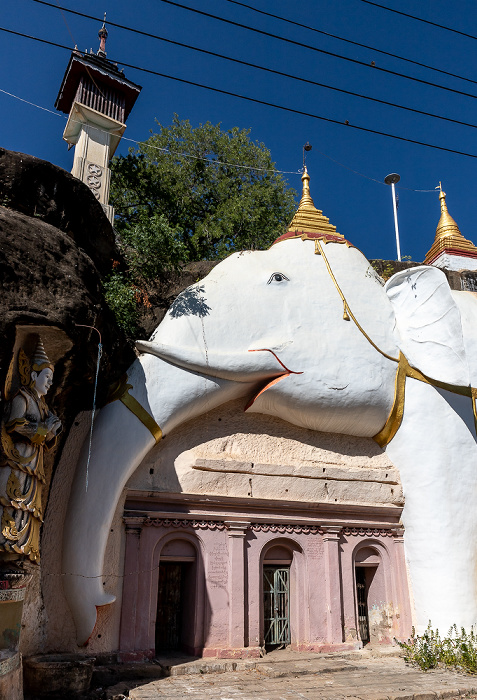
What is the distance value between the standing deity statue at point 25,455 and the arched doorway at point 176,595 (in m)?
2.72

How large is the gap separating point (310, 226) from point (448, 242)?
10973mm

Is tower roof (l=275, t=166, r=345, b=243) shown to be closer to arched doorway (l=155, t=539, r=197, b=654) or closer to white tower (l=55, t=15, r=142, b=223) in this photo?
white tower (l=55, t=15, r=142, b=223)

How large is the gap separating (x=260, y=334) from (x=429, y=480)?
3937 mm

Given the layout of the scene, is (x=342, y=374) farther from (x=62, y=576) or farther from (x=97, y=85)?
(x=97, y=85)

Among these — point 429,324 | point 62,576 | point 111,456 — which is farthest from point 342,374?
point 62,576

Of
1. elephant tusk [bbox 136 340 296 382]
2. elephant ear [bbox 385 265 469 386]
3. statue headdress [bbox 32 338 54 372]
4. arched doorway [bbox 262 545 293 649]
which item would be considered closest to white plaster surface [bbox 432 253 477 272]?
elephant ear [bbox 385 265 469 386]

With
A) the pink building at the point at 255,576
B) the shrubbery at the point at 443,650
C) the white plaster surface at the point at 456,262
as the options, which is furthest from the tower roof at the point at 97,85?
the shrubbery at the point at 443,650

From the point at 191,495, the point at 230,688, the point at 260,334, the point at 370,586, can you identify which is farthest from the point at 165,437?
the point at 370,586

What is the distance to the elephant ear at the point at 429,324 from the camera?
424 inches

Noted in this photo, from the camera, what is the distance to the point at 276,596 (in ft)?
31.5

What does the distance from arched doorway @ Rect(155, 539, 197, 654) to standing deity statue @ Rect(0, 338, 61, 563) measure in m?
2.72

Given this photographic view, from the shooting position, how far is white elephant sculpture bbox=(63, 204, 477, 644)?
9.34 metres

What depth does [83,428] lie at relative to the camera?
892cm

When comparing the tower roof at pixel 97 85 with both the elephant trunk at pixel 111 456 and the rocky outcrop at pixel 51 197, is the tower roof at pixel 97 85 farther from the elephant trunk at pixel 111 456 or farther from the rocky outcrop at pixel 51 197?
the elephant trunk at pixel 111 456
